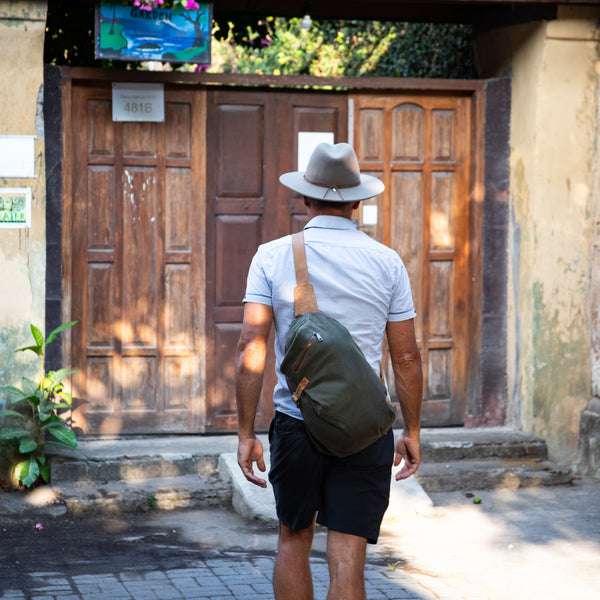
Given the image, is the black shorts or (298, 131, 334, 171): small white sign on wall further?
(298, 131, 334, 171): small white sign on wall

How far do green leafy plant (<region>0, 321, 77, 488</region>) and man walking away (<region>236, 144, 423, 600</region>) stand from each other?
287 cm

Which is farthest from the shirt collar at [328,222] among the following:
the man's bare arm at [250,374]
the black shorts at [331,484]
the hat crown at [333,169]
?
the black shorts at [331,484]

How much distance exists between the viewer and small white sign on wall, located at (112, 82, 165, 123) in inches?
259

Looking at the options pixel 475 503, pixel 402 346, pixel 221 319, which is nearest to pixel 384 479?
pixel 402 346

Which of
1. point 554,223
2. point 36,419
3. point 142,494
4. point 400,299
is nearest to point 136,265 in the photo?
point 36,419

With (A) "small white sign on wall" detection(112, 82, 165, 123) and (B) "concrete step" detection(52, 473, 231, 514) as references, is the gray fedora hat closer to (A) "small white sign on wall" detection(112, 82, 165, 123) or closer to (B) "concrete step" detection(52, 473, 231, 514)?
(B) "concrete step" detection(52, 473, 231, 514)

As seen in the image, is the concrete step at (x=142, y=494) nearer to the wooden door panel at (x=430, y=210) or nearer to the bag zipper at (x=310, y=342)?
the wooden door panel at (x=430, y=210)

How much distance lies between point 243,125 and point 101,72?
107 centimetres

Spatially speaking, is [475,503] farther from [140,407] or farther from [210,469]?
[140,407]

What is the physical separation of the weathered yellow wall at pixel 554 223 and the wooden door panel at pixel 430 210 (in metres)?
0.43

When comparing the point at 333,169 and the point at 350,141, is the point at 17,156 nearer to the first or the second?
the point at 350,141

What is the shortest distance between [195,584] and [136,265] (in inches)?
109

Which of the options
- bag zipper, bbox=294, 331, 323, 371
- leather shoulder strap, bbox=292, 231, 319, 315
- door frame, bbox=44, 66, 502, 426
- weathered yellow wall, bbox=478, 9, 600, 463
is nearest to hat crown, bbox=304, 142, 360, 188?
leather shoulder strap, bbox=292, 231, 319, 315

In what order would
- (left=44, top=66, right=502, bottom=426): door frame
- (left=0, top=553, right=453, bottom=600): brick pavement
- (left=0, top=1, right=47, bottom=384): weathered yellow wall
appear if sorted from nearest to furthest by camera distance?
(left=0, top=553, right=453, bottom=600): brick pavement < (left=0, top=1, right=47, bottom=384): weathered yellow wall < (left=44, top=66, right=502, bottom=426): door frame
